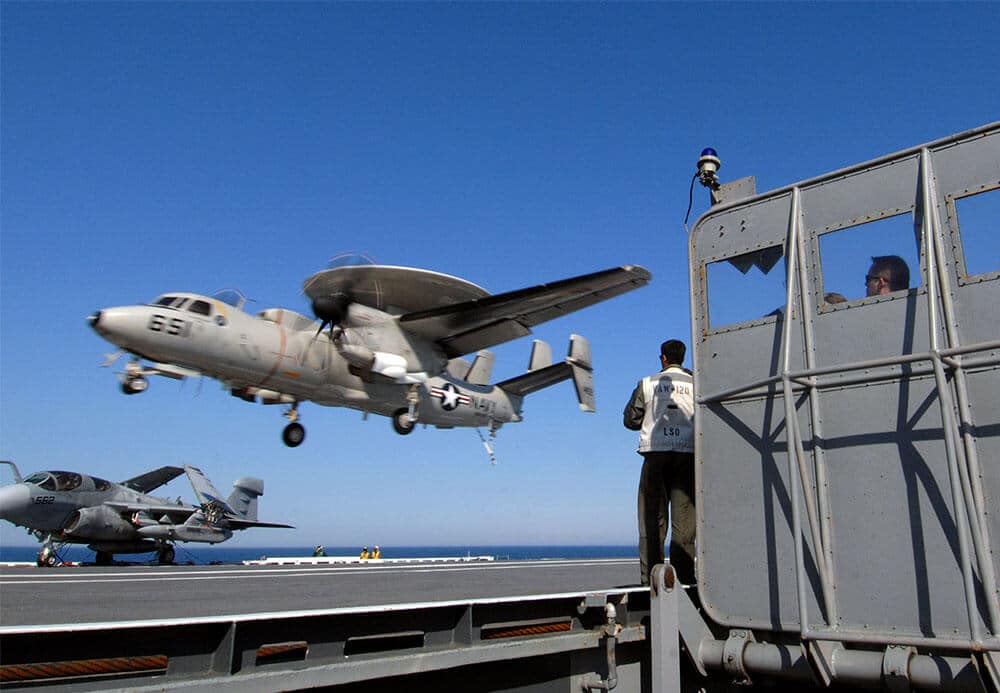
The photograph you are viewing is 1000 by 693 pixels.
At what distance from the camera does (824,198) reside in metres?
5.72

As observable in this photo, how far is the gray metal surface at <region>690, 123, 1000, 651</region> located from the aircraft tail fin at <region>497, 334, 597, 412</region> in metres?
19.8

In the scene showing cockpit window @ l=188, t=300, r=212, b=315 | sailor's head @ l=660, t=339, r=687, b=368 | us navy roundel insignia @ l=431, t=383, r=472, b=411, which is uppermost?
cockpit window @ l=188, t=300, r=212, b=315

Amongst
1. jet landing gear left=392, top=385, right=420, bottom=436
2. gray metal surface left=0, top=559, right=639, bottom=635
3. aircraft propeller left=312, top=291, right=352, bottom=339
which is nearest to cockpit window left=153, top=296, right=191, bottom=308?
aircraft propeller left=312, top=291, right=352, bottom=339

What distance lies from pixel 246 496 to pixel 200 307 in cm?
2557

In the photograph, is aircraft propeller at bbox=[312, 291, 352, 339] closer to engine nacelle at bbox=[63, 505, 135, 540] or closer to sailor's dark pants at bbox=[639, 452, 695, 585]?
sailor's dark pants at bbox=[639, 452, 695, 585]

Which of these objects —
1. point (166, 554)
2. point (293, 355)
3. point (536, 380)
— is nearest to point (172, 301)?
point (293, 355)

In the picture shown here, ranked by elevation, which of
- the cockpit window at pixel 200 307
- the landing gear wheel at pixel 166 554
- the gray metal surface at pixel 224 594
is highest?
the cockpit window at pixel 200 307

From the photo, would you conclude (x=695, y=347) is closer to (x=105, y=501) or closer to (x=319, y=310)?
(x=319, y=310)

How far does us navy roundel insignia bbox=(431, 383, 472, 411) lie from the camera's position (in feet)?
72.3

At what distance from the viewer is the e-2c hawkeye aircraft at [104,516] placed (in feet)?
76.2

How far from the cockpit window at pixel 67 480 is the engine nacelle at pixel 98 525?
94 cm

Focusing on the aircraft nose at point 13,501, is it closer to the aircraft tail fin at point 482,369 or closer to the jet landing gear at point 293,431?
the jet landing gear at point 293,431

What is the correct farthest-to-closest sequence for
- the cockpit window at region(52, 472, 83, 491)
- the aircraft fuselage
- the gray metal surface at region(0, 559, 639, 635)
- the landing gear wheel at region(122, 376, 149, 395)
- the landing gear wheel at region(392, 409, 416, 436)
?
1. the cockpit window at region(52, 472, 83, 491)
2. the landing gear wheel at region(392, 409, 416, 436)
3. the landing gear wheel at region(122, 376, 149, 395)
4. the aircraft fuselage
5. the gray metal surface at region(0, 559, 639, 635)

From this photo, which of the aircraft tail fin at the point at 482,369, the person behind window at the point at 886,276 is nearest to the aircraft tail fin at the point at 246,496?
the aircraft tail fin at the point at 482,369
